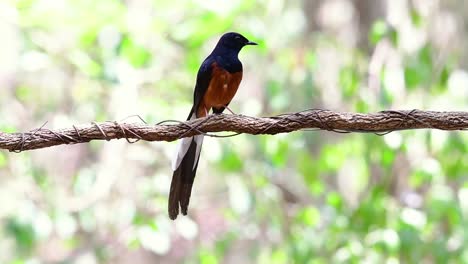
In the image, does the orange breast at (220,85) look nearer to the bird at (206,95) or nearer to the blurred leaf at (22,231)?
the bird at (206,95)

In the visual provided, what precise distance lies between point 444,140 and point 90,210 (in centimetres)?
231

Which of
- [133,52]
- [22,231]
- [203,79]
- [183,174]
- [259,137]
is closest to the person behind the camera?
[183,174]

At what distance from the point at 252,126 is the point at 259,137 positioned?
2.44 m

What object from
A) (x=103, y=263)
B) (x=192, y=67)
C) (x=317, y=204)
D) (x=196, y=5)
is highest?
(x=196, y=5)

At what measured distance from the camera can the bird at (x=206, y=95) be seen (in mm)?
3168

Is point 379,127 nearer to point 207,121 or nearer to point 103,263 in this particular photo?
point 207,121

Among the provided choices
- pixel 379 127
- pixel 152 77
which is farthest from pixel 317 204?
pixel 379 127

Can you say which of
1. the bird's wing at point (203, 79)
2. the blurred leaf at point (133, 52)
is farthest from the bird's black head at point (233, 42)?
the blurred leaf at point (133, 52)

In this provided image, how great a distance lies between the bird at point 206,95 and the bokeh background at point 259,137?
3.19ft

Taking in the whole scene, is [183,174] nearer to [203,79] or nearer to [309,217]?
[203,79]

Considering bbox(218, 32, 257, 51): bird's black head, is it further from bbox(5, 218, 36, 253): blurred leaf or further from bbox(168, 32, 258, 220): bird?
bbox(5, 218, 36, 253): blurred leaf

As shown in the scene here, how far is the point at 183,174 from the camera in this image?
3.21m

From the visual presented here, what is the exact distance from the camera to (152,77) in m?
5.43

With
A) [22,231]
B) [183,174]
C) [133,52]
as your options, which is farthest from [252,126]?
[22,231]
